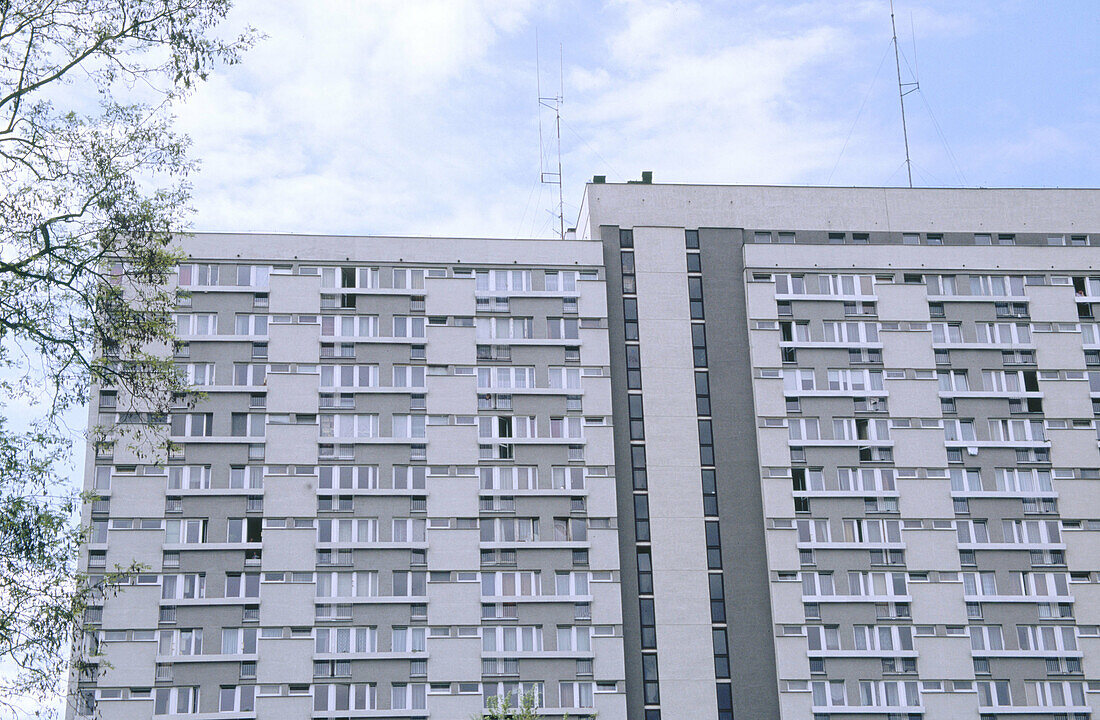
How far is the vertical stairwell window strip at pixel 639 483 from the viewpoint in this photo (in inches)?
3324

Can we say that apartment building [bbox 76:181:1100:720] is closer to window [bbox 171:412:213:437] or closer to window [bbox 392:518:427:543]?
window [bbox 392:518:427:543]

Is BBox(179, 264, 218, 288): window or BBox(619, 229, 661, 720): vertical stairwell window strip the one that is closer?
BBox(619, 229, 661, 720): vertical stairwell window strip

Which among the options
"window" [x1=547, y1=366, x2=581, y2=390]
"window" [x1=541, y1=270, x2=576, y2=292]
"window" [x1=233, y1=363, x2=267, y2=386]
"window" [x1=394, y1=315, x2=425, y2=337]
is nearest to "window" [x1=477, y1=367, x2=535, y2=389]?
"window" [x1=547, y1=366, x2=581, y2=390]

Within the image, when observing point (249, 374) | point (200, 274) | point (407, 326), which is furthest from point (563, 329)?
point (200, 274)

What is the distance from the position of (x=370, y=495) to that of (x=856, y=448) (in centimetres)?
3131

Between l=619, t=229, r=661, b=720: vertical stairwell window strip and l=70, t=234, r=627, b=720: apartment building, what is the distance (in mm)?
2004

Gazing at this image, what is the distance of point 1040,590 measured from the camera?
87.9 metres

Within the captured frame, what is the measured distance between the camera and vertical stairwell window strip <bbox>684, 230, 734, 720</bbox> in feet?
277

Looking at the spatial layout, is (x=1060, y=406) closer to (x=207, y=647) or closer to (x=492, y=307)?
(x=492, y=307)

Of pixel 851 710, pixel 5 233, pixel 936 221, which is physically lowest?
pixel 851 710

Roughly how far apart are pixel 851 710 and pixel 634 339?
2721 centimetres

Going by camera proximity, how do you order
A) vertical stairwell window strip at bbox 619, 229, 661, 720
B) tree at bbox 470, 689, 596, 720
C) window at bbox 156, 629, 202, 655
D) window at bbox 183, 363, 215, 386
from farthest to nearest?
window at bbox 183, 363, 215, 386 → vertical stairwell window strip at bbox 619, 229, 661, 720 → window at bbox 156, 629, 202, 655 → tree at bbox 470, 689, 596, 720

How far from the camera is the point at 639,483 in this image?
291ft

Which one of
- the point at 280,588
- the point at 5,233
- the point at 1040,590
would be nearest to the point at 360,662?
the point at 280,588
